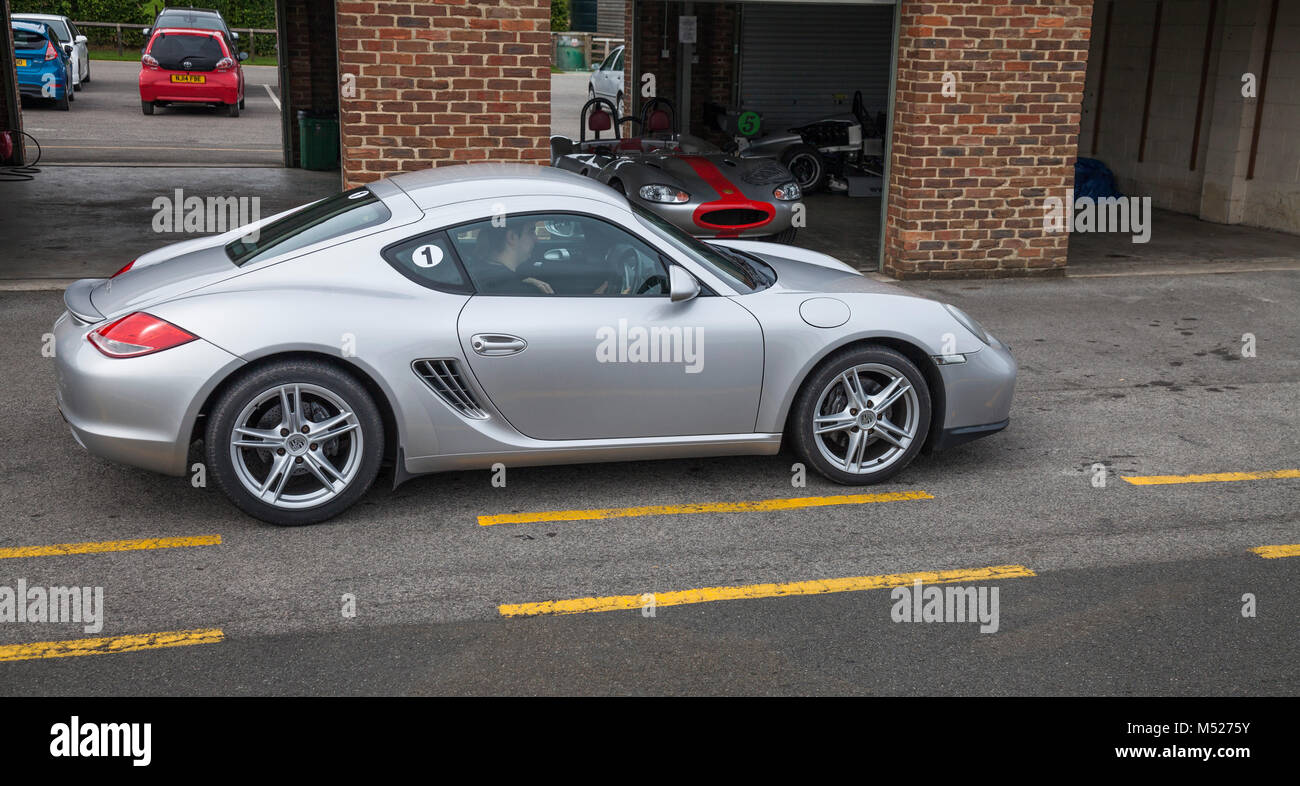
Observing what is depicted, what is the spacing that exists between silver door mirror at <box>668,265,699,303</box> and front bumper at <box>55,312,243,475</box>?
1.84m

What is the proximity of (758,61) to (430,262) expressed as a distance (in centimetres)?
1561

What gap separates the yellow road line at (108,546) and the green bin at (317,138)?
1316 cm

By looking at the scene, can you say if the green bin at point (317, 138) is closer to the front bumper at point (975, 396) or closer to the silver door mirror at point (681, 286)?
the silver door mirror at point (681, 286)

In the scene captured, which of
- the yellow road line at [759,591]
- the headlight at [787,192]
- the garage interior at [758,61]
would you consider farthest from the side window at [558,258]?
the garage interior at [758,61]

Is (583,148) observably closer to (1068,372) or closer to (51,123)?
(1068,372)

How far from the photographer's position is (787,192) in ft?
37.8

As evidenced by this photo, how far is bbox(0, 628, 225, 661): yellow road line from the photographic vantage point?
409cm

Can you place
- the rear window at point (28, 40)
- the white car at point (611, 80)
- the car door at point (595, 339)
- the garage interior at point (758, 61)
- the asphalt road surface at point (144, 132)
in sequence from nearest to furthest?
the car door at point (595, 339), the asphalt road surface at point (144, 132), the garage interior at point (758, 61), the rear window at point (28, 40), the white car at point (611, 80)

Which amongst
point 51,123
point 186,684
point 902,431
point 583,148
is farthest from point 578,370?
point 51,123

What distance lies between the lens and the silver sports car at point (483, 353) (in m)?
4.93

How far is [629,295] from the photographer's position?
5469 mm

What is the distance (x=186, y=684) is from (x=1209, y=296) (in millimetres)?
9392

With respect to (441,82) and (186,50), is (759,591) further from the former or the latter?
(186,50)

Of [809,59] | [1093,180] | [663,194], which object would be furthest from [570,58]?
[663,194]
